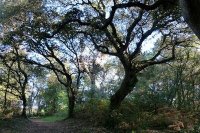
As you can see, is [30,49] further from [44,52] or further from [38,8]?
[38,8]

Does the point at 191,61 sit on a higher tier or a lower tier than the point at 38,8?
lower

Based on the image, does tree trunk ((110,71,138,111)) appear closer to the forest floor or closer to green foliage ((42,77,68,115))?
the forest floor

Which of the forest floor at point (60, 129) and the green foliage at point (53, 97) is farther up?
the green foliage at point (53, 97)

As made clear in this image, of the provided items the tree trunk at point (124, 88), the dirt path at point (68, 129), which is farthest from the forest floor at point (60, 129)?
the tree trunk at point (124, 88)

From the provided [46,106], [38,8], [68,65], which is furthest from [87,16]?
[46,106]

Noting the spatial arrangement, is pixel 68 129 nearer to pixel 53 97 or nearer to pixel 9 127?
pixel 9 127

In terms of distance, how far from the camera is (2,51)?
→ 27125 millimetres

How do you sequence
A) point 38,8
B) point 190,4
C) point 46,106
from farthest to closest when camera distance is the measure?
point 46,106 < point 38,8 < point 190,4

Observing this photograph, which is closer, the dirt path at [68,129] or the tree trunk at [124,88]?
the dirt path at [68,129]

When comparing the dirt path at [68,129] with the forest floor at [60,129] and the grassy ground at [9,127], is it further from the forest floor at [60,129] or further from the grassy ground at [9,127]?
the grassy ground at [9,127]

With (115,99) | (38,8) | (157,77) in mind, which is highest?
(38,8)

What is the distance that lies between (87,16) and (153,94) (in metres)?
7.22

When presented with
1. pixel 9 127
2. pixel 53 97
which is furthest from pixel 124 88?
pixel 53 97

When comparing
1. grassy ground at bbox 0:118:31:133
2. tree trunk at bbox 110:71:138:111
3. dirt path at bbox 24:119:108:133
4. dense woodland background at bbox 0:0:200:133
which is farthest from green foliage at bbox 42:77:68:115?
tree trunk at bbox 110:71:138:111
